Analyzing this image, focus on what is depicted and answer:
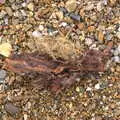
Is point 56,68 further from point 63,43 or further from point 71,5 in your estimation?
point 71,5

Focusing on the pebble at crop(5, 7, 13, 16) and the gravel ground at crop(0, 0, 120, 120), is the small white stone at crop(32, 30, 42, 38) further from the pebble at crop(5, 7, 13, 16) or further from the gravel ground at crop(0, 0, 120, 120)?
the pebble at crop(5, 7, 13, 16)

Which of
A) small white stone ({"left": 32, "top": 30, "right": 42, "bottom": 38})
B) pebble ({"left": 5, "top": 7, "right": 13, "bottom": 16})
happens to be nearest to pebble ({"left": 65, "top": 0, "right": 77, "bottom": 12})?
small white stone ({"left": 32, "top": 30, "right": 42, "bottom": 38})

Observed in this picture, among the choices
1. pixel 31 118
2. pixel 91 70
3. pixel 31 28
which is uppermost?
pixel 31 28

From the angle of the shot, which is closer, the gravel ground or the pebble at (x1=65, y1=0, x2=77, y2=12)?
the gravel ground

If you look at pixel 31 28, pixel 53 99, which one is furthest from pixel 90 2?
pixel 53 99

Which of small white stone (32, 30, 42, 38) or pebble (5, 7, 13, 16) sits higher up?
pebble (5, 7, 13, 16)

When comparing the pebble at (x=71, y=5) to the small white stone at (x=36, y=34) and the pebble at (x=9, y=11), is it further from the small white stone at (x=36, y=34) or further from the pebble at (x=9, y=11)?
the pebble at (x=9, y=11)

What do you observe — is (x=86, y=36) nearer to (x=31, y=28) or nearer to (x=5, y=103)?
(x=31, y=28)
